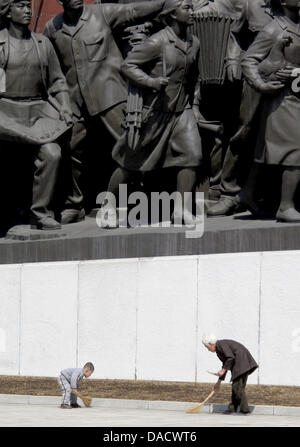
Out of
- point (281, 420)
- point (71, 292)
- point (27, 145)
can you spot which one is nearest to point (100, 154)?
point (27, 145)

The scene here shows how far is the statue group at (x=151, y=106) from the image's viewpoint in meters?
16.9

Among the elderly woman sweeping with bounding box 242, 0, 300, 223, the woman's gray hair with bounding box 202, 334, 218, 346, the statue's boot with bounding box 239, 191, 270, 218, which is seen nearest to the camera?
the woman's gray hair with bounding box 202, 334, 218, 346

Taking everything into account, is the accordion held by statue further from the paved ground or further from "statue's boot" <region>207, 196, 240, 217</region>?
the paved ground

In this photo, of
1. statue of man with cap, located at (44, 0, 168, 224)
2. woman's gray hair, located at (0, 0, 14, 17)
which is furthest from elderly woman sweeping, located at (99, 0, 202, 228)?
woman's gray hair, located at (0, 0, 14, 17)

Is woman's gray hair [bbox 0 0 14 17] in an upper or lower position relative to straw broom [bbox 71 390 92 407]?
upper

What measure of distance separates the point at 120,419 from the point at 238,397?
4.65 ft

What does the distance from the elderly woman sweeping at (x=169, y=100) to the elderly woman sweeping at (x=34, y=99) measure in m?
0.92

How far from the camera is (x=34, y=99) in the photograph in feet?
61.2

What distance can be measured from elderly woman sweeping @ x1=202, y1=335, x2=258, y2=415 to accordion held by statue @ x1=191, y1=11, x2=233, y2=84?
4.57m

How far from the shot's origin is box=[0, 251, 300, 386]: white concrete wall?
52.2 ft

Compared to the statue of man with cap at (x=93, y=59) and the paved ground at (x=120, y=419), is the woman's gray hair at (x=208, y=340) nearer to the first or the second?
the paved ground at (x=120, y=419)

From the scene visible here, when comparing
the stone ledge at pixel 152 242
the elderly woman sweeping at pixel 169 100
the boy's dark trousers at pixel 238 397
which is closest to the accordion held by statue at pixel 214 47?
the elderly woman sweeping at pixel 169 100

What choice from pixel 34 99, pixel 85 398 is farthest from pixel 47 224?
pixel 85 398

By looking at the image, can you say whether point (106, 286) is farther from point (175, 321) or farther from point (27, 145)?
point (27, 145)
